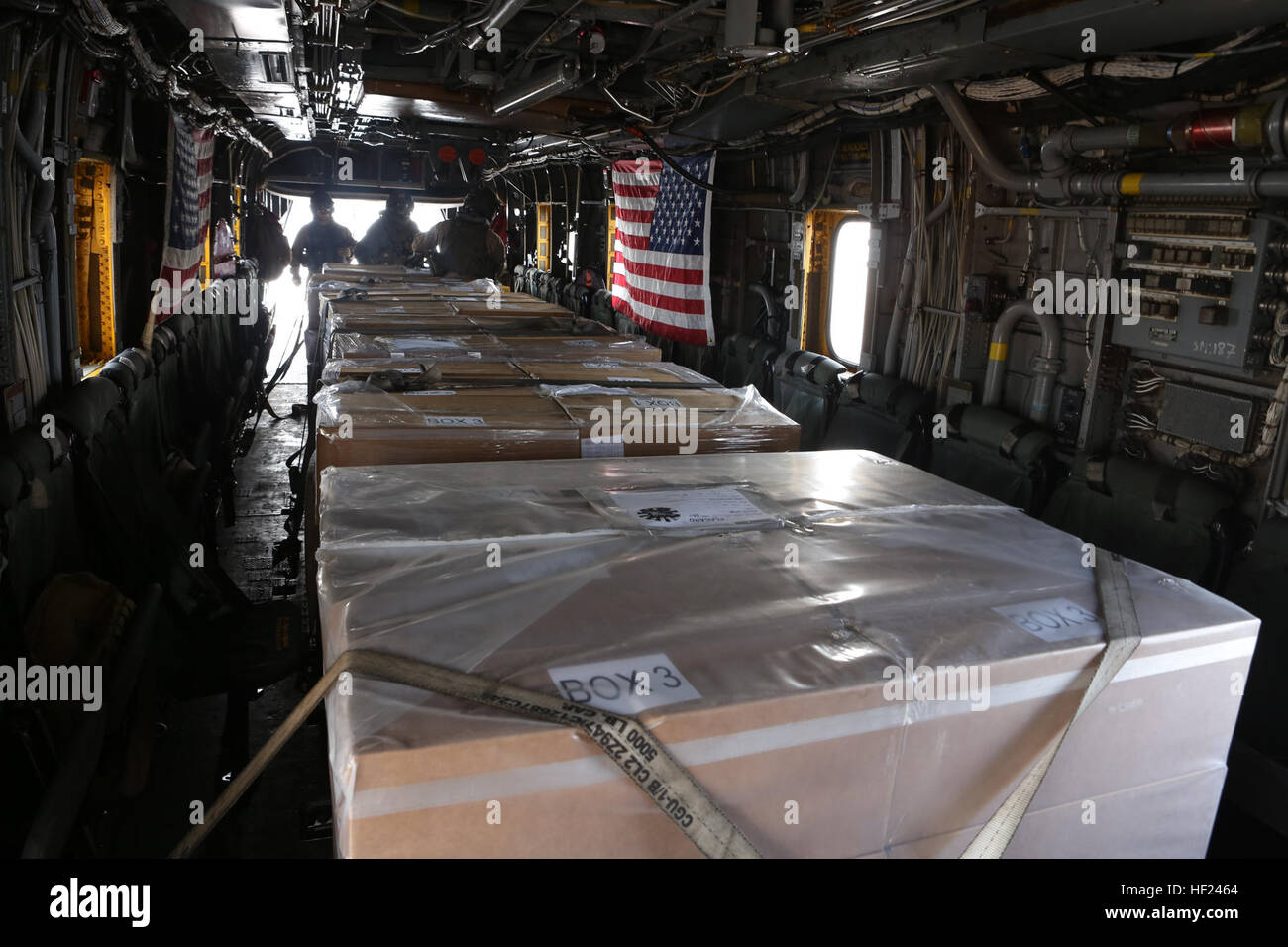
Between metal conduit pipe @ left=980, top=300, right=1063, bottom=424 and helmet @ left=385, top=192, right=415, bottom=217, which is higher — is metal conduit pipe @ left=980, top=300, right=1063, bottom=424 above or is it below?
below

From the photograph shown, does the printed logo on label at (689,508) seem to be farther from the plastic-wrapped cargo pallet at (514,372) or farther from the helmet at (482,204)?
the helmet at (482,204)

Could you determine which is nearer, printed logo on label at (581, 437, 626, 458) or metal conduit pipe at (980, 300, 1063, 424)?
printed logo on label at (581, 437, 626, 458)

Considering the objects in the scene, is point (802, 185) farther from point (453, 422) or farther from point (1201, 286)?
point (453, 422)

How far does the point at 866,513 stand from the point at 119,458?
455cm

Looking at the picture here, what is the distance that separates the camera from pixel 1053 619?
165cm

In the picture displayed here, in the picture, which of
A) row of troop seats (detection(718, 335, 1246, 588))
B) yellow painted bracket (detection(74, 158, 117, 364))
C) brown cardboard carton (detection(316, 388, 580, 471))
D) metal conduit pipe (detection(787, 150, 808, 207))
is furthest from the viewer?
metal conduit pipe (detection(787, 150, 808, 207))

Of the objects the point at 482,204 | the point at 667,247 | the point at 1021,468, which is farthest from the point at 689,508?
the point at 482,204

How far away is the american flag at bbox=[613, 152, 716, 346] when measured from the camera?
9406 mm

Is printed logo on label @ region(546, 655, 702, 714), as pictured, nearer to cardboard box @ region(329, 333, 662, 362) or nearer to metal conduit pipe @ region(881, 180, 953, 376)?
cardboard box @ region(329, 333, 662, 362)

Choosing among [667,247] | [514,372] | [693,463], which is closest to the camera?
[693,463]

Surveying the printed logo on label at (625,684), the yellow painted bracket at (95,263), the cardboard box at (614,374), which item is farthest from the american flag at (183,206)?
the printed logo on label at (625,684)

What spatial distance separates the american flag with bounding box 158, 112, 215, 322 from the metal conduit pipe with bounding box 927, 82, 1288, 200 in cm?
555

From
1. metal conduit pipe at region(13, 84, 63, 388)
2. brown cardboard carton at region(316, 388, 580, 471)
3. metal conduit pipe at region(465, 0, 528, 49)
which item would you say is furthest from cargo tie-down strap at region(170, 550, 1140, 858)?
metal conduit pipe at region(13, 84, 63, 388)

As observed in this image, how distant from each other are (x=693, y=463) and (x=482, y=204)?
9603mm
